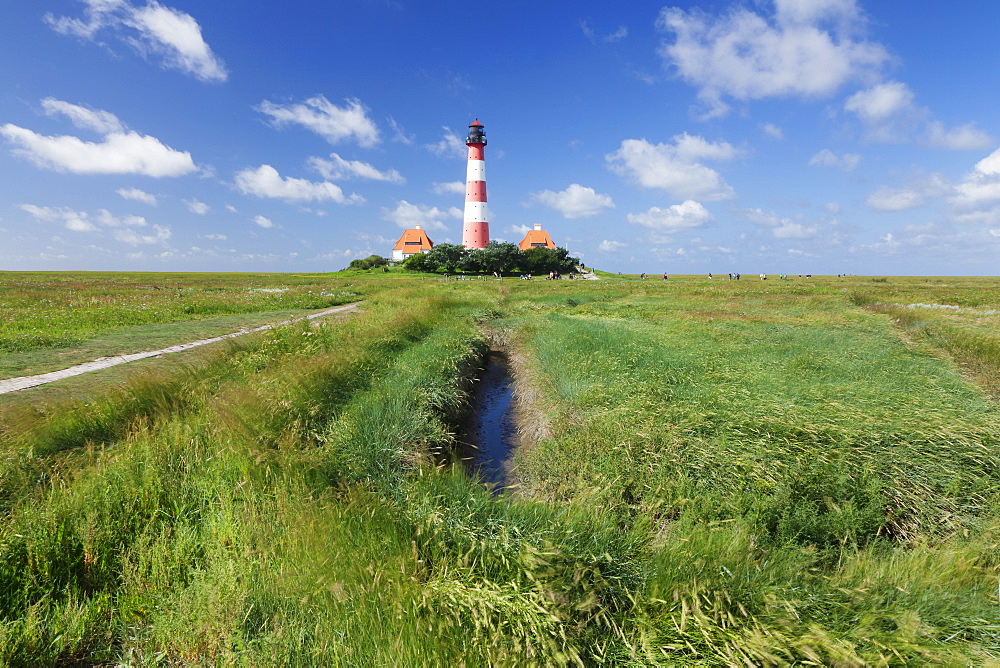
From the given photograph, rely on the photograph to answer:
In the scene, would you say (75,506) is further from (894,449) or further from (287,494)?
(894,449)

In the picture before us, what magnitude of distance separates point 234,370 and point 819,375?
14525mm

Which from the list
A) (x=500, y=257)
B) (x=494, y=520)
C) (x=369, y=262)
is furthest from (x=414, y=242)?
(x=494, y=520)

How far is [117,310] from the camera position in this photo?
21.3 m

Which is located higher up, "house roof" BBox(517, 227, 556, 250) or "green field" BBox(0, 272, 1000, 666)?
"house roof" BBox(517, 227, 556, 250)

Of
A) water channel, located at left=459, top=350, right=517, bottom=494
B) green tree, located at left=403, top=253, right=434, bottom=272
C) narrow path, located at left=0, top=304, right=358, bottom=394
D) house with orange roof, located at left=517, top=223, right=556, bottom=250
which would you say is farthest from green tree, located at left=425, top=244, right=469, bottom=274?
narrow path, located at left=0, top=304, right=358, bottom=394

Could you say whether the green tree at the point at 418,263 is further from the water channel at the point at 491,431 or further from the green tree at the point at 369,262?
the water channel at the point at 491,431

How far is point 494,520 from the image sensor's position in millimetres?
4727

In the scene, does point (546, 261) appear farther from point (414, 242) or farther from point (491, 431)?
point (491, 431)

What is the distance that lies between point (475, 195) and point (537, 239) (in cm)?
2402

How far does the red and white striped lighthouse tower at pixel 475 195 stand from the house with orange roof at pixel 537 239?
18991 millimetres

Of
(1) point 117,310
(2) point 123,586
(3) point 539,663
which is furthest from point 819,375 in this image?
(1) point 117,310

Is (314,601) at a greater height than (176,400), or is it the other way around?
(176,400)

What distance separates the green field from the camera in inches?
135

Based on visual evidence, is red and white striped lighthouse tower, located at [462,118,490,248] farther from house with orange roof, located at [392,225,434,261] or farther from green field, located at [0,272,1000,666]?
green field, located at [0,272,1000,666]
